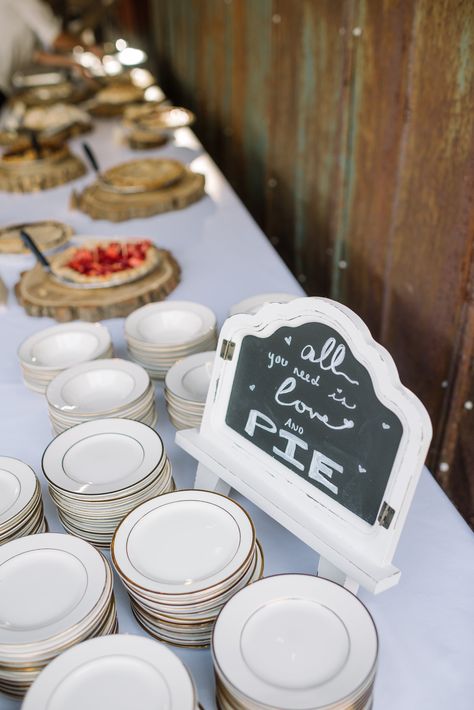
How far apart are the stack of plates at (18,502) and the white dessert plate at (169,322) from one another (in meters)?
0.48

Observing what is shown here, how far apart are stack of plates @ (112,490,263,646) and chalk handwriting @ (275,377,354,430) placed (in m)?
0.17

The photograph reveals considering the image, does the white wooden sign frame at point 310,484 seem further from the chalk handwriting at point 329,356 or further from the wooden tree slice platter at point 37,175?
the wooden tree slice platter at point 37,175

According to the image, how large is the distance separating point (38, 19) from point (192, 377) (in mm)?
3590

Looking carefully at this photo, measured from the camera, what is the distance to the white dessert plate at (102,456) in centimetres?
108

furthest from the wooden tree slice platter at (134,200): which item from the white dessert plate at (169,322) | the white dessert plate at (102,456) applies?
the white dessert plate at (102,456)

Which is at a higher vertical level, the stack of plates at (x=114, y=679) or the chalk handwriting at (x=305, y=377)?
the chalk handwriting at (x=305, y=377)

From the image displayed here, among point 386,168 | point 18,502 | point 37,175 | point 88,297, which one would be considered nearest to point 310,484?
point 18,502

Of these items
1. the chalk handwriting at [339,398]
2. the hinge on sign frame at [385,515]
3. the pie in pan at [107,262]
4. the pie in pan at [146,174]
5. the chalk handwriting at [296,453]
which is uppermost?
the chalk handwriting at [339,398]

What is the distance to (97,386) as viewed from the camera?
53.6 inches

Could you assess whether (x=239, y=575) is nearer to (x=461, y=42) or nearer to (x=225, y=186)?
(x=461, y=42)

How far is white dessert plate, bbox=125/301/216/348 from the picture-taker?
61.0 inches

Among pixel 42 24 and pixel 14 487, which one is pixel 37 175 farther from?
pixel 14 487

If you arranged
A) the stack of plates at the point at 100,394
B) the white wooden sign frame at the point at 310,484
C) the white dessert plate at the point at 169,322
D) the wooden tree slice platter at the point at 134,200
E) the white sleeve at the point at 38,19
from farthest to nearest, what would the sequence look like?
the white sleeve at the point at 38,19 < the wooden tree slice platter at the point at 134,200 < the white dessert plate at the point at 169,322 < the stack of plates at the point at 100,394 < the white wooden sign frame at the point at 310,484

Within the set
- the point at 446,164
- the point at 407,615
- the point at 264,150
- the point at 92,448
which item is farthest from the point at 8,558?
the point at 264,150
